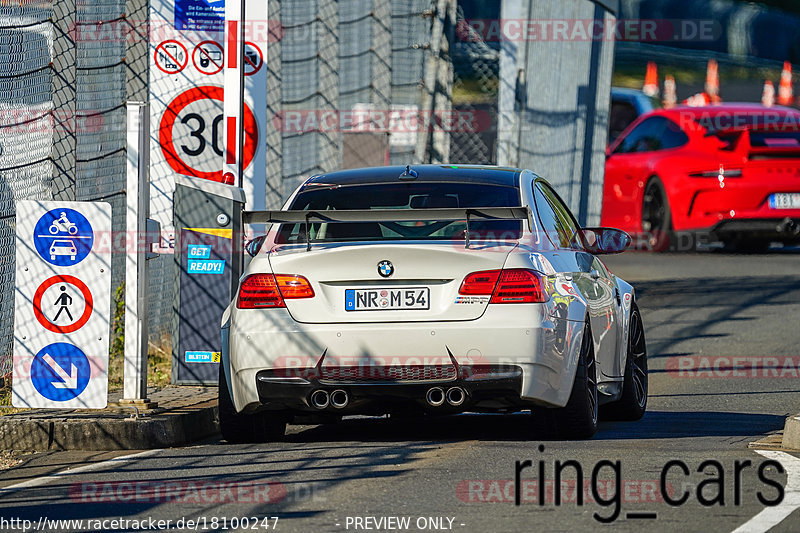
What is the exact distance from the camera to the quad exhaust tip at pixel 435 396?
8211mm

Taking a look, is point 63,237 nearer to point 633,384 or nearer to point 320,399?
point 320,399

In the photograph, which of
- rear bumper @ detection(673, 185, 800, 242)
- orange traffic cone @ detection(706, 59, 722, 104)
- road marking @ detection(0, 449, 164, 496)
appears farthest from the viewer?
orange traffic cone @ detection(706, 59, 722, 104)

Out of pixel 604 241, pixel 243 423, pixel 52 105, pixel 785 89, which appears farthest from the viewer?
pixel 785 89

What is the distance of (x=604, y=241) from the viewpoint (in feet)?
31.1

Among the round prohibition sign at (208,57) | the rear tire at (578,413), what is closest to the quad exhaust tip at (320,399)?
the rear tire at (578,413)

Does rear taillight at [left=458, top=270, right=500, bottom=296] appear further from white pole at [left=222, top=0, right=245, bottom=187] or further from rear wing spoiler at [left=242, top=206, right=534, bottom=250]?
white pole at [left=222, top=0, right=245, bottom=187]

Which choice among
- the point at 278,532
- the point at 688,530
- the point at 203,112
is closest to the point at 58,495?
the point at 278,532

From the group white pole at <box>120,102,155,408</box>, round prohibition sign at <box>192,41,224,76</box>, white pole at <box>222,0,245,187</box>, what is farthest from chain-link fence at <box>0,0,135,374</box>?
white pole at <box>120,102,155,408</box>

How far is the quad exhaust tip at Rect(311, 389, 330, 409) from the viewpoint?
8.25 metres

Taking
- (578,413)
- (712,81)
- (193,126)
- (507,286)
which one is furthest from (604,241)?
(712,81)

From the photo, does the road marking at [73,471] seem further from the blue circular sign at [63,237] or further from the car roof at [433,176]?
the car roof at [433,176]

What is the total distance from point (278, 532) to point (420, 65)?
43.2 ft

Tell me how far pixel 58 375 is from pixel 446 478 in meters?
2.47

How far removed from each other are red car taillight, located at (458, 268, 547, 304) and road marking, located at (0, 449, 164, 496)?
1.75 metres
